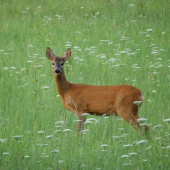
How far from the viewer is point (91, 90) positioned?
26.3ft

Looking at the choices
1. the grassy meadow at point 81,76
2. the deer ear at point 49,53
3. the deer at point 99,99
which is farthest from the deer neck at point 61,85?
the deer ear at point 49,53

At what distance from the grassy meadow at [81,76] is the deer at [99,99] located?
5.7 inches

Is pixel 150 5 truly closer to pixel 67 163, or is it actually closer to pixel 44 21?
pixel 44 21

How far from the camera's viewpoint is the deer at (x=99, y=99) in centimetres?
751

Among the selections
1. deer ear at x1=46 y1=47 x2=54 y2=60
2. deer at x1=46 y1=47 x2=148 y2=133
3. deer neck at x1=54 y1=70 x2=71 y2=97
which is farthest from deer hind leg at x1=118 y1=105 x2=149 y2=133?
deer ear at x1=46 y1=47 x2=54 y2=60

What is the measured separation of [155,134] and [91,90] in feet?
4.72

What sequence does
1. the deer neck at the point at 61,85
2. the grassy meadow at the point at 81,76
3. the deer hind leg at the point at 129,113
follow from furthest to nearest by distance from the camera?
1. the deer neck at the point at 61,85
2. the deer hind leg at the point at 129,113
3. the grassy meadow at the point at 81,76

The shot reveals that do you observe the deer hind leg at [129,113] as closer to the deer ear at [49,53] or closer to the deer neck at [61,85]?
the deer neck at [61,85]

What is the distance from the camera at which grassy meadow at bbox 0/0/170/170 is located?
5.91 m

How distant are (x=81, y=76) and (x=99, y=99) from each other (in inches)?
89.8

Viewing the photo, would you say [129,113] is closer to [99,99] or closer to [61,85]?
→ [99,99]

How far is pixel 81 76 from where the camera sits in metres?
10.0

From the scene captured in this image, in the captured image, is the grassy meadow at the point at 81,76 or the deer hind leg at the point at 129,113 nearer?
the grassy meadow at the point at 81,76

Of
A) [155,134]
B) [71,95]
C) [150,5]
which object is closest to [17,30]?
[150,5]
